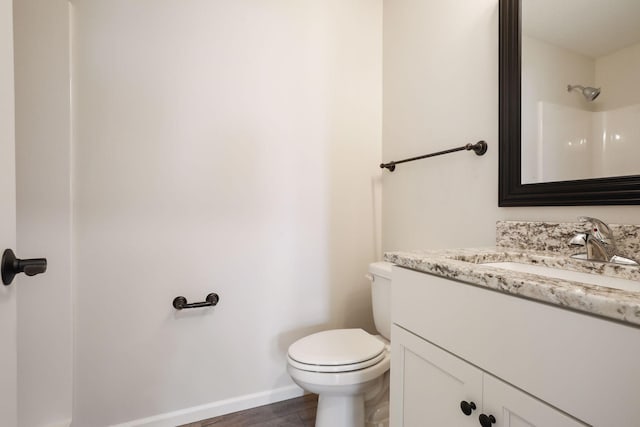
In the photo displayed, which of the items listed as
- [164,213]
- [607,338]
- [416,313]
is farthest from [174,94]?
[607,338]

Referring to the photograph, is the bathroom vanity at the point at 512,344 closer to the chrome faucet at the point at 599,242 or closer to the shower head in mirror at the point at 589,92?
the chrome faucet at the point at 599,242

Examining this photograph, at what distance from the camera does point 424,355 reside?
781mm

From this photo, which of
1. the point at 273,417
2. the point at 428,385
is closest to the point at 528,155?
the point at 428,385

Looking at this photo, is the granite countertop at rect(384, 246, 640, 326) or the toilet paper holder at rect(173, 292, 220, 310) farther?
the toilet paper holder at rect(173, 292, 220, 310)

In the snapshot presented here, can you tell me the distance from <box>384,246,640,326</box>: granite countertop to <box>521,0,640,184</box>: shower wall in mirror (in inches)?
11.2

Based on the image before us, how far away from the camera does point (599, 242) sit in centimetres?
78

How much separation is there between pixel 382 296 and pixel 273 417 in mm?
817

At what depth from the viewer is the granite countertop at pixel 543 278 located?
17.6 inches

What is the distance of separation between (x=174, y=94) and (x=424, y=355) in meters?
1.46

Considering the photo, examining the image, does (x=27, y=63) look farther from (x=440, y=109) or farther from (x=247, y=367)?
(x=440, y=109)

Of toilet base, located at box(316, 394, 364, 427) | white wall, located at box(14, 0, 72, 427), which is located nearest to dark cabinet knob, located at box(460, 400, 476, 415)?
toilet base, located at box(316, 394, 364, 427)

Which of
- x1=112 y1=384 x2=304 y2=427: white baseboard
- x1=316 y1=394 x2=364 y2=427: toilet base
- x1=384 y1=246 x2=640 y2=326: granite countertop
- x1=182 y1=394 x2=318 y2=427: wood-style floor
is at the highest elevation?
x1=384 y1=246 x2=640 y2=326: granite countertop

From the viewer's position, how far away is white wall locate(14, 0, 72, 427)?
1.12 metres

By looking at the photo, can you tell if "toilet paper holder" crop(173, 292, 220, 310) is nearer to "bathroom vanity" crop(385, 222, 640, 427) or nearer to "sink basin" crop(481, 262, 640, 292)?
"bathroom vanity" crop(385, 222, 640, 427)
